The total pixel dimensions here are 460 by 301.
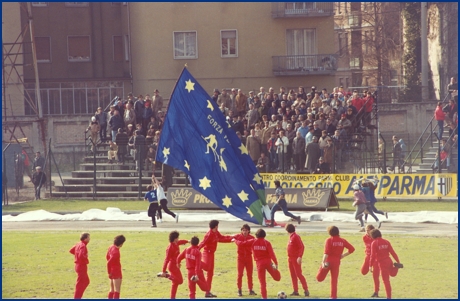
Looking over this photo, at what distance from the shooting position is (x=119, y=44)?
61781 mm

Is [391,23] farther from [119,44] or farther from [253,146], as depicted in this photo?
[253,146]

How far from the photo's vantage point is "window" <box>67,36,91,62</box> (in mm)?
61281

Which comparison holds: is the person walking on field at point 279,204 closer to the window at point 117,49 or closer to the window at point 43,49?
the window at point 117,49

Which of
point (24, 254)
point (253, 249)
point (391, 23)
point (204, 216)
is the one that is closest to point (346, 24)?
point (391, 23)

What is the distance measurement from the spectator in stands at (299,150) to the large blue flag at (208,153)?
16.3 metres

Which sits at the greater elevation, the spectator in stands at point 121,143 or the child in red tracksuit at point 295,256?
the spectator in stands at point 121,143

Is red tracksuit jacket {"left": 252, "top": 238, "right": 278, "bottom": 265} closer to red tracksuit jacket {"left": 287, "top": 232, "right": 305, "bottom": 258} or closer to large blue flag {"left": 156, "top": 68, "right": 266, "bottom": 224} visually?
red tracksuit jacket {"left": 287, "top": 232, "right": 305, "bottom": 258}

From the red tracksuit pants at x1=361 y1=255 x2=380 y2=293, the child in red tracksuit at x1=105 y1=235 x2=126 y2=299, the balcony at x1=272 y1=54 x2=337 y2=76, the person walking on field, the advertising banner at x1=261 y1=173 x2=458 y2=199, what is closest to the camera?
the child in red tracksuit at x1=105 y1=235 x2=126 y2=299

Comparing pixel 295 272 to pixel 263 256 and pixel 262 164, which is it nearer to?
pixel 263 256

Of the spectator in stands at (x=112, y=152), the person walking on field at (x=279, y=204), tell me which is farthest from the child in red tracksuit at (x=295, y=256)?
the spectator in stands at (x=112, y=152)

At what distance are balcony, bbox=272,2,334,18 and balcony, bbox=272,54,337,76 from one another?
2592 millimetres

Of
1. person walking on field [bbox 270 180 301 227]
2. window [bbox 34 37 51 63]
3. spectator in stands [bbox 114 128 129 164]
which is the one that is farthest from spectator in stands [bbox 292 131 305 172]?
window [bbox 34 37 51 63]

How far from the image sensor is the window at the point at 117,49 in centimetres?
6162

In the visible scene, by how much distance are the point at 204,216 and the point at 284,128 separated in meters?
7.59
